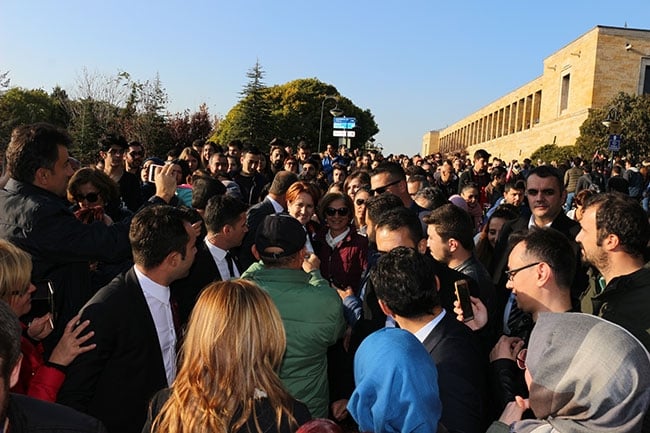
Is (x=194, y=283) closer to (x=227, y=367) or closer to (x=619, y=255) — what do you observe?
(x=227, y=367)

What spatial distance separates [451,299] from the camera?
3.61 m

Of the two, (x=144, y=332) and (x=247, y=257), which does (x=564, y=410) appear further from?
(x=247, y=257)

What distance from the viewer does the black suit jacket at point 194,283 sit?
426 cm

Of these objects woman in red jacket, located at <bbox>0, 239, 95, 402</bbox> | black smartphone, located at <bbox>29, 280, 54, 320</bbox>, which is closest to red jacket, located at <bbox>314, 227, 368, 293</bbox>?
black smartphone, located at <bbox>29, 280, 54, 320</bbox>

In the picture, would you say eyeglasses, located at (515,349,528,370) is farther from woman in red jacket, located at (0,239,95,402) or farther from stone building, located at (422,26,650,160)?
stone building, located at (422,26,650,160)

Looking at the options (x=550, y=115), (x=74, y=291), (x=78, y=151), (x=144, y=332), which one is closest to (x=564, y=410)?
(x=144, y=332)

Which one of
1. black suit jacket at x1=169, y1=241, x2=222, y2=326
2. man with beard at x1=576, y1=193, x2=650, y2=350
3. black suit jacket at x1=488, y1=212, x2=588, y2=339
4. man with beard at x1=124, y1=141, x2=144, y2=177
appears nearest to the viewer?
man with beard at x1=576, y1=193, x2=650, y2=350

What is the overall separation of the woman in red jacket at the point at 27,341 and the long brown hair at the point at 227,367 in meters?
0.86

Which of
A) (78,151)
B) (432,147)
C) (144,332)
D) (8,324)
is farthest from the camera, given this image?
(432,147)

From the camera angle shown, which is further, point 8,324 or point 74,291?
point 74,291

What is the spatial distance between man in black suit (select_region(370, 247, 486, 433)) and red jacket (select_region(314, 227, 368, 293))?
243 centimetres

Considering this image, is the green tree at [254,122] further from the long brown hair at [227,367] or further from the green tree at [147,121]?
the long brown hair at [227,367]

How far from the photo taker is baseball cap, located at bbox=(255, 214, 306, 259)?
328cm

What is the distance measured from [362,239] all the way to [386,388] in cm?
354
